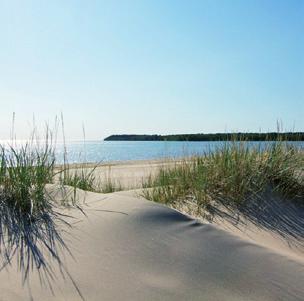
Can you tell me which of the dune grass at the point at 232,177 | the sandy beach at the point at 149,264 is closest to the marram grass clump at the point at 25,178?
the sandy beach at the point at 149,264

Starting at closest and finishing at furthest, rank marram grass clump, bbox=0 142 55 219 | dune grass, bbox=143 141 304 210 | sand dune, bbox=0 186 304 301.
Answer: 1. sand dune, bbox=0 186 304 301
2. marram grass clump, bbox=0 142 55 219
3. dune grass, bbox=143 141 304 210

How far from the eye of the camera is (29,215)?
2805mm

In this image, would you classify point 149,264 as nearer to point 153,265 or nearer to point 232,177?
point 153,265

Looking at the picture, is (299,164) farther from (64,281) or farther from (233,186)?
(64,281)

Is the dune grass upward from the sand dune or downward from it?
upward

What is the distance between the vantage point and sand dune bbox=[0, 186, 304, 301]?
209 centimetres

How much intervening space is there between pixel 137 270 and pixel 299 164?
144 inches

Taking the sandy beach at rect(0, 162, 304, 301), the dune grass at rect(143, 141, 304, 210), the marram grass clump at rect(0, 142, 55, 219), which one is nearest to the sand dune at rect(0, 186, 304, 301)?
the sandy beach at rect(0, 162, 304, 301)

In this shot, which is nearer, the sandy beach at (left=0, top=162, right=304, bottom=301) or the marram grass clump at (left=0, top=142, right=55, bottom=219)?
the sandy beach at (left=0, top=162, right=304, bottom=301)

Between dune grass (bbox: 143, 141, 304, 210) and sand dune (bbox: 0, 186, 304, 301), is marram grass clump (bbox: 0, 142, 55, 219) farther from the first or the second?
dune grass (bbox: 143, 141, 304, 210)

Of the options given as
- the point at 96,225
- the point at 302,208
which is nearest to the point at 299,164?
the point at 302,208

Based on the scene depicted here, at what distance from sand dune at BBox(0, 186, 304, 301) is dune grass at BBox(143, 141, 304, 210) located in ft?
4.18

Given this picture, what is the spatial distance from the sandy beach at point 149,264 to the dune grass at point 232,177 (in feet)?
4.16

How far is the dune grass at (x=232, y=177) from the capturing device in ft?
14.1
